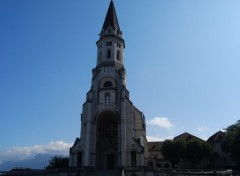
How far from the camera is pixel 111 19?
53.6 meters

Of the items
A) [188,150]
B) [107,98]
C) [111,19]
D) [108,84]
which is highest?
[111,19]

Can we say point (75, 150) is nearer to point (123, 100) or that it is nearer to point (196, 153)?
point (123, 100)

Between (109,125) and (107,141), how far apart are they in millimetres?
2937

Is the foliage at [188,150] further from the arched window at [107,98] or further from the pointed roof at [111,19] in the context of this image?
the pointed roof at [111,19]

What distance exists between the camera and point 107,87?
4478 centimetres

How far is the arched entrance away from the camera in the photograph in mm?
42812

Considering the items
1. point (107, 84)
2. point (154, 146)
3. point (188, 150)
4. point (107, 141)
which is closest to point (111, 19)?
point (107, 84)

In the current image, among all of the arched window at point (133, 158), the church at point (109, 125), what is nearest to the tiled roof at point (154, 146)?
the church at point (109, 125)

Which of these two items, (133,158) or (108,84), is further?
(108,84)

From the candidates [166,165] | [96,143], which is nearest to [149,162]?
[166,165]

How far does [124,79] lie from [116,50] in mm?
7032

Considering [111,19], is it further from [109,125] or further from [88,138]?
[88,138]

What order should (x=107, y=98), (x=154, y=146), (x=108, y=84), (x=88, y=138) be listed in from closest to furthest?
1. (x=88, y=138)
2. (x=107, y=98)
3. (x=108, y=84)
4. (x=154, y=146)

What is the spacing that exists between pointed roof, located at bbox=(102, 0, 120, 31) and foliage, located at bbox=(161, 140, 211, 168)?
2679 cm
